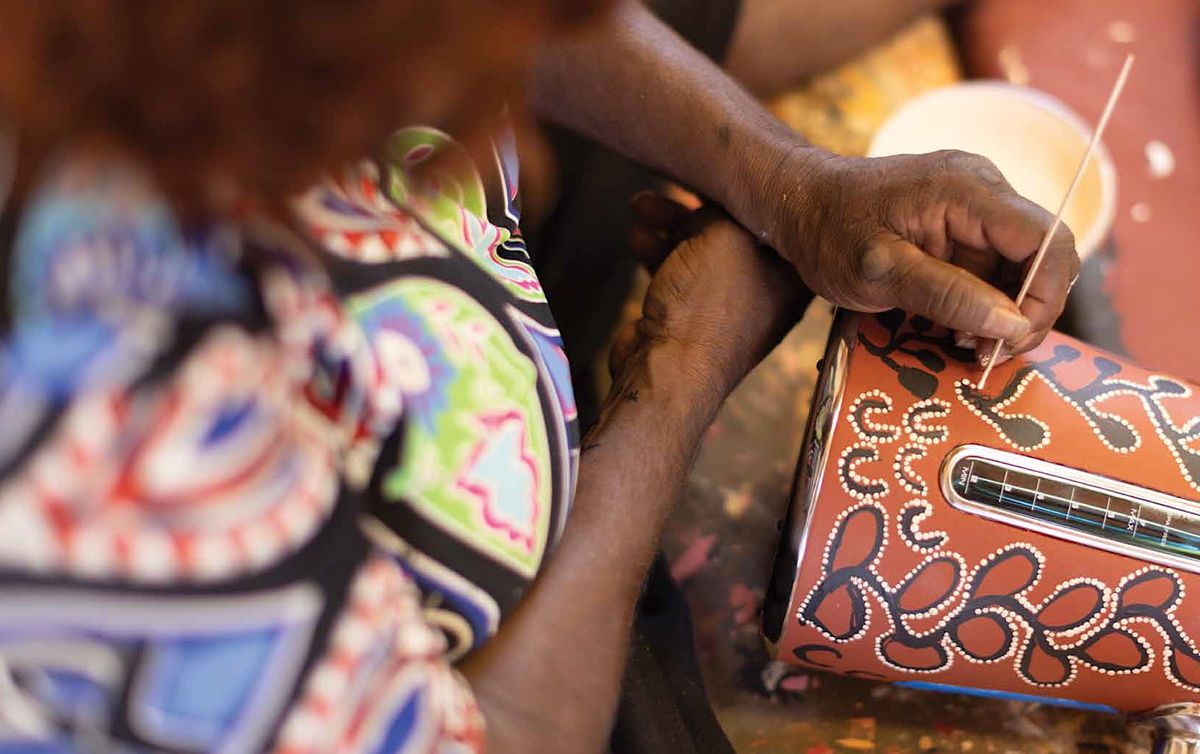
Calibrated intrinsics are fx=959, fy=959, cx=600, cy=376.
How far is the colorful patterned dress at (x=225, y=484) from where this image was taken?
1.05 ft

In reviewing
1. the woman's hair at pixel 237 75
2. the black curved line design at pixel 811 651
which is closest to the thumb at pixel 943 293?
the black curved line design at pixel 811 651

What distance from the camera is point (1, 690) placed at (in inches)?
13.3

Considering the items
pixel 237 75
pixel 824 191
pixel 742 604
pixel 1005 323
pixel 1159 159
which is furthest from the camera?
pixel 1159 159

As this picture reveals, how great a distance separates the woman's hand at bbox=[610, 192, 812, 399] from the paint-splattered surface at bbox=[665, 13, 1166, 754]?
0.51 feet

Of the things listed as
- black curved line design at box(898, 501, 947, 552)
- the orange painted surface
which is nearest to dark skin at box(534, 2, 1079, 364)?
black curved line design at box(898, 501, 947, 552)

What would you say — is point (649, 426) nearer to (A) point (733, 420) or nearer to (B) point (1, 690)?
(A) point (733, 420)

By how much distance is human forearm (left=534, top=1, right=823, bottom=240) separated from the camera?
2.33ft

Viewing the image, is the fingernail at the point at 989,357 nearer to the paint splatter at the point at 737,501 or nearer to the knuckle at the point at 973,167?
the knuckle at the point at 973,167

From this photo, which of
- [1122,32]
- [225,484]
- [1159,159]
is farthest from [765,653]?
[1122,32]

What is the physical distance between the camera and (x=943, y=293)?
579 mm

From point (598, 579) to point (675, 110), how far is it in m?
0.37

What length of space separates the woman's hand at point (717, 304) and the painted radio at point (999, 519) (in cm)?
10

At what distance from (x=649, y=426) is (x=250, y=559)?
1.16 ft

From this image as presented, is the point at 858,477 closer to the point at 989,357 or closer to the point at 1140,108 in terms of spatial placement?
the point at 989,357
